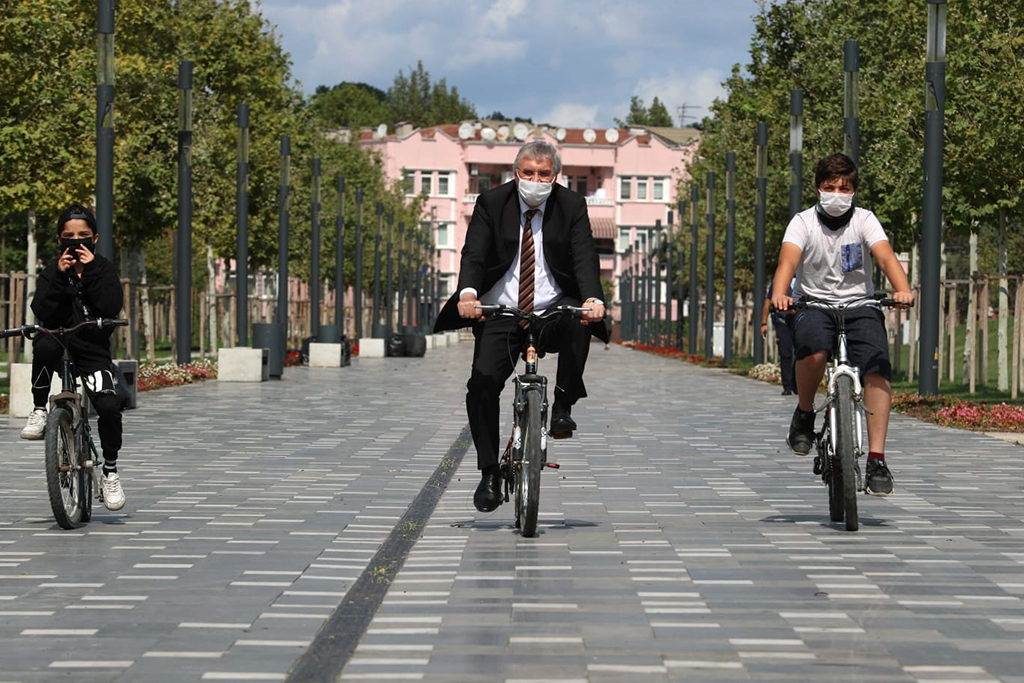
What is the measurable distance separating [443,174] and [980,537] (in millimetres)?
138232

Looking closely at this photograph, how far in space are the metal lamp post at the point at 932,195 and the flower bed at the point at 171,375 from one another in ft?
35.9

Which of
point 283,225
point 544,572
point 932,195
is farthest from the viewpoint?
point 283,225

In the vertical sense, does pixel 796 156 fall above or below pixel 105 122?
above

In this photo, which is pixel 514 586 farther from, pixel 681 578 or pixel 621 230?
pixel 621 230

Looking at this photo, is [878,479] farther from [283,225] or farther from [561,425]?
[283,225]

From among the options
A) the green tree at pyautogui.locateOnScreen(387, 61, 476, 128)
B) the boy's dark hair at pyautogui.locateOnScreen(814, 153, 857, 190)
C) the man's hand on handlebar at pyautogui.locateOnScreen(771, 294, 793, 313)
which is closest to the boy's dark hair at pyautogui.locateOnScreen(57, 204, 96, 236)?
the man's hand on handlebar at pyautogui.locateOnScreen(771, 294, 793, 313)

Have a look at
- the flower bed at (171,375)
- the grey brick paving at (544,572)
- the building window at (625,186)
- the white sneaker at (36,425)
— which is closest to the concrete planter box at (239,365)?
the flower bed at (171,375)

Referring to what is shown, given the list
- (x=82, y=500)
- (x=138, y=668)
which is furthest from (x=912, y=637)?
(x=82, y=500)

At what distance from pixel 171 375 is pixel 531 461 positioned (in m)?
21.5

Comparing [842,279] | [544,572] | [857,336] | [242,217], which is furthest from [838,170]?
[242,217]

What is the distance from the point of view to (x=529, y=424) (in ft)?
30.2

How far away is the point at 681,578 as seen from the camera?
8086 mm

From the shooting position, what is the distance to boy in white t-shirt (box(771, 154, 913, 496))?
9.90m

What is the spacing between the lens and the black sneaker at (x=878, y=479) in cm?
965
